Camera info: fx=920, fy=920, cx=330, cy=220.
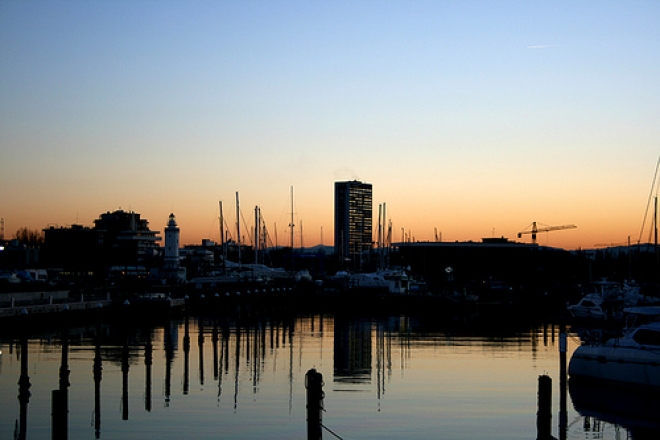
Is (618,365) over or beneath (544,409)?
beneath

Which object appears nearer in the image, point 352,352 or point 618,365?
point 618,365

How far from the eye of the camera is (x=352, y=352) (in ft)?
184

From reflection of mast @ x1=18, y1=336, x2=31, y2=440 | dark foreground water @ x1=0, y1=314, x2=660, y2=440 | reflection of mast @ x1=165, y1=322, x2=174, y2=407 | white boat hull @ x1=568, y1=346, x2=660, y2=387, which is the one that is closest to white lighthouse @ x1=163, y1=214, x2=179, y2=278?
reflection of mast @ x1=165, y1=322, x2=174, y2=407

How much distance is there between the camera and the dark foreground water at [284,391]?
101ft

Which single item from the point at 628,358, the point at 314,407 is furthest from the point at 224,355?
the point at 314,407

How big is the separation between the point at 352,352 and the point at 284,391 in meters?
17.6

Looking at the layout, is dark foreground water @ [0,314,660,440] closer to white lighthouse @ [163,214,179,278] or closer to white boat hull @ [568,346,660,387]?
white boat hull @ [568,346,660,387]

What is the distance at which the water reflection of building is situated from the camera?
147 ft

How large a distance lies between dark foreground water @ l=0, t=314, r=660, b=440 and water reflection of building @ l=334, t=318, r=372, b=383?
0.56 ft

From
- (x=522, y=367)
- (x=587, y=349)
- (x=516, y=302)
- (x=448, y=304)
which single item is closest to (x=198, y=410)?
(x=587, y=349)

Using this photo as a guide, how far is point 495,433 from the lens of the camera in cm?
3064

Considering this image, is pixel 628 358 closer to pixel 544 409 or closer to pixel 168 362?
pixel 544 409

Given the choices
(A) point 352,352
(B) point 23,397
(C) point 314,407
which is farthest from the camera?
(A) point 352,352

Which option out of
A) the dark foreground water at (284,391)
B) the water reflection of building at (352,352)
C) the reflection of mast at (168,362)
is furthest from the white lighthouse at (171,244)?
the dark foreground water at (284,391)
